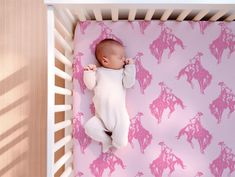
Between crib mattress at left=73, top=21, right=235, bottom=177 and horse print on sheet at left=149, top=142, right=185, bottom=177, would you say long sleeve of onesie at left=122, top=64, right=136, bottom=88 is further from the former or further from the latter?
horse print on sheet at left=149, top=142, right=185, bottom=177

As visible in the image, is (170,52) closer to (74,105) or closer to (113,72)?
(113,72)

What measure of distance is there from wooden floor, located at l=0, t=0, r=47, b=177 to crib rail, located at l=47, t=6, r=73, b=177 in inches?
6.3

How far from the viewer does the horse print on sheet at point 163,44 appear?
1.67 m

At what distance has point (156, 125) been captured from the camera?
1647 mm

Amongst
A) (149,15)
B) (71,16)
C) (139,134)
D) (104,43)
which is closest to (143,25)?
(149,15)

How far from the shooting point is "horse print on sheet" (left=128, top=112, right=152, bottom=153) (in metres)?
1.64

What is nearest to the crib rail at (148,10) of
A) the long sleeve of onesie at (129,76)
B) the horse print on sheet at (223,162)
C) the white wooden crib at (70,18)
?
the white wooden crib at (70,18)

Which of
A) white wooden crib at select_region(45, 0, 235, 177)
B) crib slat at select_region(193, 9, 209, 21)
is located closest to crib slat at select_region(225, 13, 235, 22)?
white wooden crib at select_region(45, 0, 235, 177)

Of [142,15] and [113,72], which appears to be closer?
[113,72]

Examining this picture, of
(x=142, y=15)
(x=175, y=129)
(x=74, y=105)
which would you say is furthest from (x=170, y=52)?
(x=74, y=105)

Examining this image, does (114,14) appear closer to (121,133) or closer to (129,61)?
(129,61)

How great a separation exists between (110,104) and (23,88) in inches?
18.4

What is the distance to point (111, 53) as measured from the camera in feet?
5.19

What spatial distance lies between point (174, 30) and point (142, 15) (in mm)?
160
